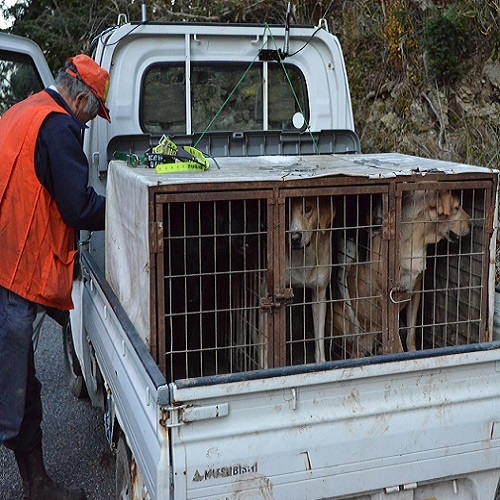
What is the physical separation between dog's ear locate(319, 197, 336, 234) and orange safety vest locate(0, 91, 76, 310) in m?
1.26

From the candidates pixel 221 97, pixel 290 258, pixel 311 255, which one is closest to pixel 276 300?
pixel 290 258

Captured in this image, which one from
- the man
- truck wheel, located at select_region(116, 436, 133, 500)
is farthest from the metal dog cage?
truck wheel, located at select_region(116, 436, 133, 500)

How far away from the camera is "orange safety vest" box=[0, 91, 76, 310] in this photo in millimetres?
3070

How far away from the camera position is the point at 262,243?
3.04m

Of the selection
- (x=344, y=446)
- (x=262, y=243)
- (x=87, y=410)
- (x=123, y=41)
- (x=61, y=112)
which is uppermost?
(x=123, y=41)

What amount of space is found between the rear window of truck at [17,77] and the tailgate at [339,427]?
2.85m

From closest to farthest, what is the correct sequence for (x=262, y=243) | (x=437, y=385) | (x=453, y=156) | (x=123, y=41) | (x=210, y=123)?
(x=437, y=385), (x=262, y=243), (x=123, y=41), (x=210, y=123), (x=453, y=156)

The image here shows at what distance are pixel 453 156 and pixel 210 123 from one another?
4055 mm

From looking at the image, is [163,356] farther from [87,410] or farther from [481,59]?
[481,59]

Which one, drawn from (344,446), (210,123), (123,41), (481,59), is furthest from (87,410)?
(481,59)

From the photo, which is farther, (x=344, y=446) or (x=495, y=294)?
(x=495, y=294)

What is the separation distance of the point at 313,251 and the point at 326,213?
8.1 inches

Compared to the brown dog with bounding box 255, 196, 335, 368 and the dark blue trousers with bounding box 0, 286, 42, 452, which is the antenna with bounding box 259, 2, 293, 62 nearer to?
the brown dog with bounding box 255, 196, 335, 368

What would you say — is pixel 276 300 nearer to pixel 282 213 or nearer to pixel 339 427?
pixel 282 213
